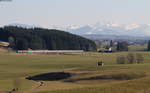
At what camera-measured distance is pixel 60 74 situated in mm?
71562

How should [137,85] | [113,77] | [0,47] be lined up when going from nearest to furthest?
[137,85] < [113,77] < [0,47]

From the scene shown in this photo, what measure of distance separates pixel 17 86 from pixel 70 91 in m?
11.5

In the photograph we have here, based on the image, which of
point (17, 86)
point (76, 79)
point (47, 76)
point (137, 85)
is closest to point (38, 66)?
point (47, 76)

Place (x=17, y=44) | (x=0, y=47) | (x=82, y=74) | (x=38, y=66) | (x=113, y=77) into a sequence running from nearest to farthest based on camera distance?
(x=113, y=77) < (x=82, y=74) < (x=38, y=66) < (x=0, y=47) < (x=17, y=44)

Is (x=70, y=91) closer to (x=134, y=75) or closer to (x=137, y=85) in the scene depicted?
(x=137, y=85)

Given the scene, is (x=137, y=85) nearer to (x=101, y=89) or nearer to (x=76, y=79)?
(x=101, y=89)

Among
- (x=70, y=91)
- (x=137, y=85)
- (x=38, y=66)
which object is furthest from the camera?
(x=38, y=66)

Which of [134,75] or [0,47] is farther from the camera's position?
[0,47]

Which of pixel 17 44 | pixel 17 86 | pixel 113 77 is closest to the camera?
pixel 17 86

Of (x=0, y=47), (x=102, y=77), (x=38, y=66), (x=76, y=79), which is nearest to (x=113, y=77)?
(x=102, y=77)

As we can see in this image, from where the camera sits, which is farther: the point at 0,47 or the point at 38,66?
the point at 0,47

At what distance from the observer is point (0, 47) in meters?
175

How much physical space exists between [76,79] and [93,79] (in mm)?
3553

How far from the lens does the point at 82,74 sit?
68062 millimetres
